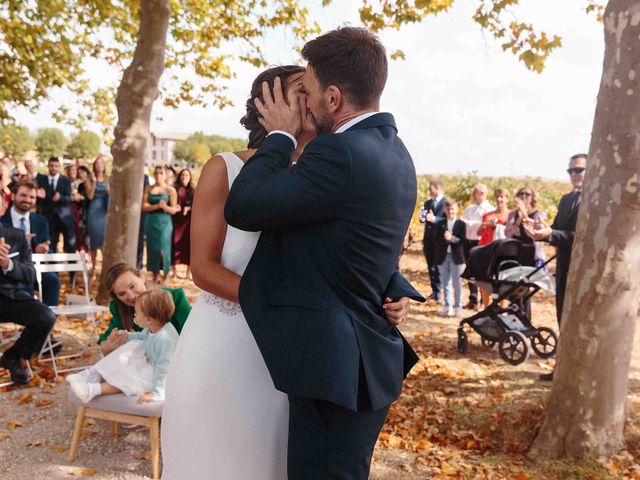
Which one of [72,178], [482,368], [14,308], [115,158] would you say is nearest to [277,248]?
[14,308]

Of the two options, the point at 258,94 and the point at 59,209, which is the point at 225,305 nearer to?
the point at 258,94

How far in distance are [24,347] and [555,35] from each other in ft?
25.7

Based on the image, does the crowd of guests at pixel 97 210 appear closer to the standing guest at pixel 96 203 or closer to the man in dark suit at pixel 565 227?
the standing guest at pixel 96 203

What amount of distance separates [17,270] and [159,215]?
17.5ft

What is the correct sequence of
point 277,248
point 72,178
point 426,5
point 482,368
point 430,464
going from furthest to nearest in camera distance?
point 72,178 < point 426,5 < point 482,368 < point 430,464 < point 277,248

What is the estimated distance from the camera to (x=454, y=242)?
34.5ft

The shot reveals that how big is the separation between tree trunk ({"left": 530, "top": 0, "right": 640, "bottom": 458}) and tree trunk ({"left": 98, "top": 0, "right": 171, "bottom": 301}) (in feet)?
21.3

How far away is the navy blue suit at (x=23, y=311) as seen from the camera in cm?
653

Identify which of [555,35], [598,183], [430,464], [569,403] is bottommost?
[430,464]

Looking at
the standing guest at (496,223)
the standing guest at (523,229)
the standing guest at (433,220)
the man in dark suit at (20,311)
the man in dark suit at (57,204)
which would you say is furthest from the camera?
the man in dark suit at (57,204)

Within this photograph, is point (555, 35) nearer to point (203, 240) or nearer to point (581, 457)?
point (581, 457)

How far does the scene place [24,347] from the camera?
666cm

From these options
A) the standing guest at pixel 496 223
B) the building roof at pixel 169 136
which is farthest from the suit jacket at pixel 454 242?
the building roof at pixel 169 136

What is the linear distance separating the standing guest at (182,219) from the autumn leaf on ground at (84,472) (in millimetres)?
8282
